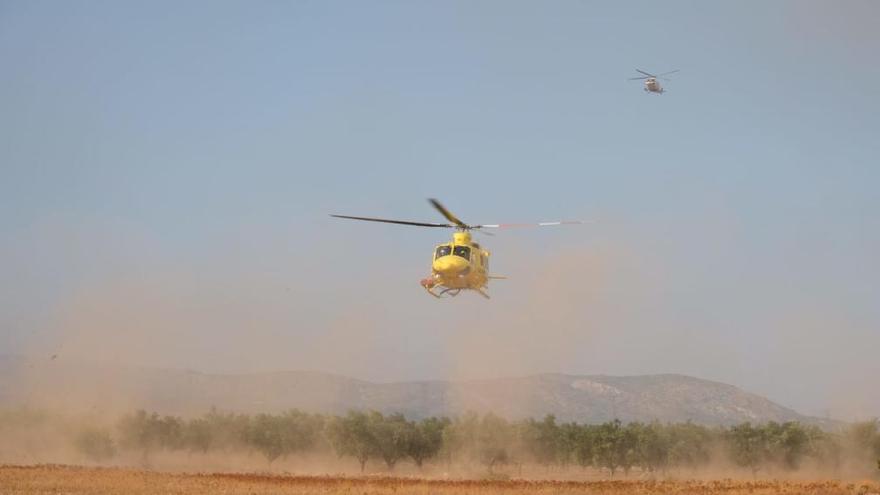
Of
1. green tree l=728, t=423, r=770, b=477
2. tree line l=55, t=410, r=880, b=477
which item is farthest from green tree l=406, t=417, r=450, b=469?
green tree l=728, t=423, r=770, b=477

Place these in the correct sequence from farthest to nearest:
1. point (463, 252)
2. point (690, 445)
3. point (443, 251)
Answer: point (690, 445) < point (443, 251) < point (463, 252)

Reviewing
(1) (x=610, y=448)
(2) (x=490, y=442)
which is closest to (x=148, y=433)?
(2) (x=490, y=442)

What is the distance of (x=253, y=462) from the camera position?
97375 mm

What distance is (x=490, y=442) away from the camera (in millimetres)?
96188

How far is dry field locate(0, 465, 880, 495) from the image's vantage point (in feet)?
159

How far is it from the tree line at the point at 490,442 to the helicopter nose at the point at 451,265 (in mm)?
39041

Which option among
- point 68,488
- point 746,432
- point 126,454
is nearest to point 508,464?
point 746,432

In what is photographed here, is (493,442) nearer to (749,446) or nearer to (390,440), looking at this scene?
(390,440)

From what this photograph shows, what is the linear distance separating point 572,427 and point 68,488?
199 ft

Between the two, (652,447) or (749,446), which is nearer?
(652,447)

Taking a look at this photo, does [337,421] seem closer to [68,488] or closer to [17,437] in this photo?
[17,437]

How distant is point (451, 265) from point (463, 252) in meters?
1.38

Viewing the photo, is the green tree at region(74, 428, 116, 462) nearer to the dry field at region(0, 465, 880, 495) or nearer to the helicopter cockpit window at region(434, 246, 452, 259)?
the dry field at region(0, 465, 880, 495)

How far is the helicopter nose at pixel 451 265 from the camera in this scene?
182 ft
